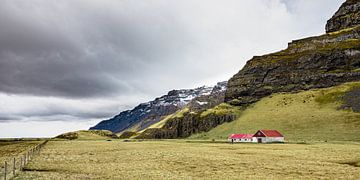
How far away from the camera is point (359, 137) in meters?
111

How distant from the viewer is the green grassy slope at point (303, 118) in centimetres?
12476

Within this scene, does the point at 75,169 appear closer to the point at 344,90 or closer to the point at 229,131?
the point at 229,131

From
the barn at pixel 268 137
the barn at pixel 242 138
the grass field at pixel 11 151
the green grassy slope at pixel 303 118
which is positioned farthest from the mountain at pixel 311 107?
the grass field at pixel 11 151

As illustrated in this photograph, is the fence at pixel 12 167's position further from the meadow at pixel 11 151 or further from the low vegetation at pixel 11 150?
the low vegetation at pixel 11 150

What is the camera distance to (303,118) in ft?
482

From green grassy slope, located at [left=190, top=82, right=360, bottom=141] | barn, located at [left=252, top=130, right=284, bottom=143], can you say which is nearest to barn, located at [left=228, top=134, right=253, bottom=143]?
barn, located at [left=252, top=130, right=284, bottom=143]

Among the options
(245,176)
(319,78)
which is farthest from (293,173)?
(319,78)

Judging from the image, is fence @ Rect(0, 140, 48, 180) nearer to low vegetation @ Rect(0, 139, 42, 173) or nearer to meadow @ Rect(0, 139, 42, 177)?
meadow @ Rect(0, 139, 42, 177)

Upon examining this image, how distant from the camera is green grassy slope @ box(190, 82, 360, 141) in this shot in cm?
12476

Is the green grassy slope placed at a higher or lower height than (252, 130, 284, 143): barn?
higher

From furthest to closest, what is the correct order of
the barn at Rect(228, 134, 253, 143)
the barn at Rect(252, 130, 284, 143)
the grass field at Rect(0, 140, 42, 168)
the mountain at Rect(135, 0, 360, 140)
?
the mountain at Rect(135, 0, 360, 140) < the barn at Rect(228, 134, 253, 143) < the barn at Rect(252, 130, 284, 143) < the grass field at Rect(0, 140, 42, 168)

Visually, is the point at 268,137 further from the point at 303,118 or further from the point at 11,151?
the point at 11,151

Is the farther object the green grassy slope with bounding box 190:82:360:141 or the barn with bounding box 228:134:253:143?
the barn with bounding box 228:134:253:143

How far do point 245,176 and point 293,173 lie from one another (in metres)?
6.09
